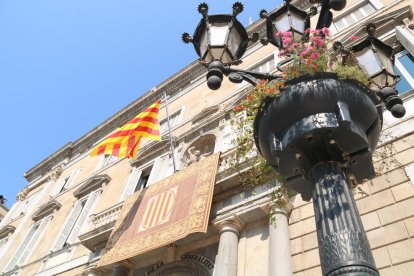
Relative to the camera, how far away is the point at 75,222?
1577 cm

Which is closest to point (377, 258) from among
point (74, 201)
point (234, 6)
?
point (234, 6)

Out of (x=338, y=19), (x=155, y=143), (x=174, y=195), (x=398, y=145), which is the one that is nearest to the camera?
(x=398, y=145)

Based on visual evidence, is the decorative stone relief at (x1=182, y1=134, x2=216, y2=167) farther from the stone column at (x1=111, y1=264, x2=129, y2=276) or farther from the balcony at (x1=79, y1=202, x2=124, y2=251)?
the stone column at (x1=111, y1=264, x2=129, y2=276)

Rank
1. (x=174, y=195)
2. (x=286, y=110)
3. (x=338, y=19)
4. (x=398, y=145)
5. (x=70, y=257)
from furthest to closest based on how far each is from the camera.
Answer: (x=338, y=19) < (x=70, y=257) < (x=174, y=195) < (x=398, y=145) < (x=286, y=110)

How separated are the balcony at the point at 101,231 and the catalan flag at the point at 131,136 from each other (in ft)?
7.04

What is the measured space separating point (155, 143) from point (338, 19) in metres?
9.45

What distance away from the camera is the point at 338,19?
14055 mm

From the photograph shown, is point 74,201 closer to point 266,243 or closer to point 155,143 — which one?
point 155,143

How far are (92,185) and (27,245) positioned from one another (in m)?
4.34

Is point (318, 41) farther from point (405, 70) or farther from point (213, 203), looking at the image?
point (405, 70)

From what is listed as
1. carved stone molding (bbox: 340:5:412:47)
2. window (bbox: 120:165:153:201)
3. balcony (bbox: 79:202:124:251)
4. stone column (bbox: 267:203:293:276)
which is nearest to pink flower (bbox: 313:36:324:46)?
stone column (bbox: 267:203:293:276)

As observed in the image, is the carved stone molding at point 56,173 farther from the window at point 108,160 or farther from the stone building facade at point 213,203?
the window at point 108,160

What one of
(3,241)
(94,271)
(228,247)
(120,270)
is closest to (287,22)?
(228,247)

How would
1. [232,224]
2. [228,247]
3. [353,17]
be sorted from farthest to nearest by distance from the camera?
[353,17]
[232,224]
[228,247]
